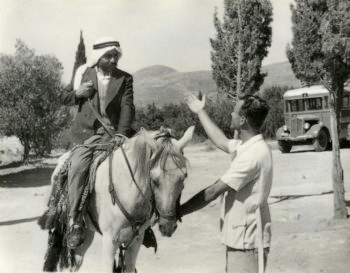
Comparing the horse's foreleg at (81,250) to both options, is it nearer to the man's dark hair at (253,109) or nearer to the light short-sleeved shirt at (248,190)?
the light short-sleeved shirt at (248,190)

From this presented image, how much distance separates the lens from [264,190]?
11.1 feet

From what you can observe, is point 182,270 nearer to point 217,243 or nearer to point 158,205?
point 217,243

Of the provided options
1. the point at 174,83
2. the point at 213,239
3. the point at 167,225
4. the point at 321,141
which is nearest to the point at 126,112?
the point at 167,225

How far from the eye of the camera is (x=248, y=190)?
11.2ft

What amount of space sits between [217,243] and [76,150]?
4.01 m

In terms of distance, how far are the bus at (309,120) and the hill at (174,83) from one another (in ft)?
155

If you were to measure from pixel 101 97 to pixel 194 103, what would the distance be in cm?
124

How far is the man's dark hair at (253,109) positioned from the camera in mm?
3371

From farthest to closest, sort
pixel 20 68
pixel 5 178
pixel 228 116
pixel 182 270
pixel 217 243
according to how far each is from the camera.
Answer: pixel 228 116, pixel 20 68, pixel 5 178, pixel 217 243, pixel 182 270

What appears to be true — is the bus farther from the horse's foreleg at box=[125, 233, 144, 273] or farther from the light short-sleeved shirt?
the light short-sleeved shirt

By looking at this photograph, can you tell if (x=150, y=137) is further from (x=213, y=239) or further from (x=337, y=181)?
(x=337, y=181)

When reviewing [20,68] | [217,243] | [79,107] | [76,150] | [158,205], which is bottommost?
[217,243]

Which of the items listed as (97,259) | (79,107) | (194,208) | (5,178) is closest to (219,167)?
(5,178)

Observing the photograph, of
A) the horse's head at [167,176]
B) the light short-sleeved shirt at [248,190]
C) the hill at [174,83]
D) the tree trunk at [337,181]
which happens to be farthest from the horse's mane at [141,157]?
the hill at [174,83]
